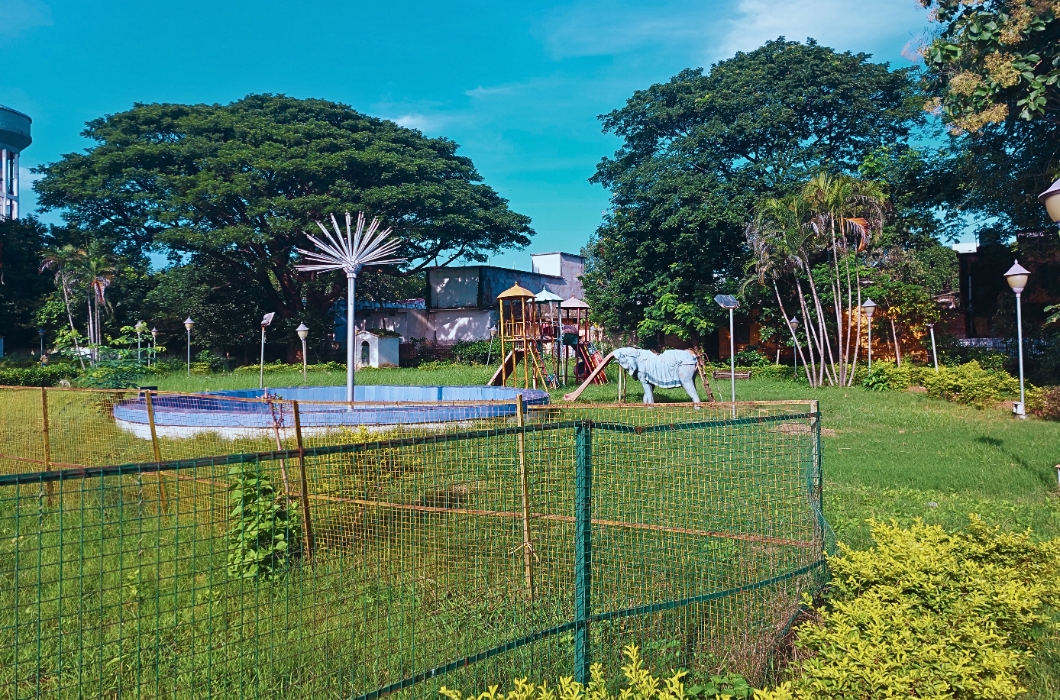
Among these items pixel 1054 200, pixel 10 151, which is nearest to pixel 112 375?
pixel 1054 200

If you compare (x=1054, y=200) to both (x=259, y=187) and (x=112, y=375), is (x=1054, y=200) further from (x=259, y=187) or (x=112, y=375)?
(x=259, y=187)

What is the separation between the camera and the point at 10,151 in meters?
49.7

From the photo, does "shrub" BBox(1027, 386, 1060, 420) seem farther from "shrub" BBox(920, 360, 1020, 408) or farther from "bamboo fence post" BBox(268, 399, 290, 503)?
"bamboo fence post" BBox(268, 399, 290, 503)

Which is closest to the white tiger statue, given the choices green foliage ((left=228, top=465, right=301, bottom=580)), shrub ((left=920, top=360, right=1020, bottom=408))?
shrub ((left=920, top=360, right=1020, bottom=408))

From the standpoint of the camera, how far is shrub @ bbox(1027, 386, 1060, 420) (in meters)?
12.5

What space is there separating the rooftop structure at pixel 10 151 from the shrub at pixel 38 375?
106ft

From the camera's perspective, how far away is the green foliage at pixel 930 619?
278 cm

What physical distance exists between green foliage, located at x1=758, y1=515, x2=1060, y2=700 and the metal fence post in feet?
2.76

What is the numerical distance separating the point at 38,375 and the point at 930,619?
993 inches

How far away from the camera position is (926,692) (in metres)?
2.74

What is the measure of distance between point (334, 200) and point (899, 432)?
78.2ft

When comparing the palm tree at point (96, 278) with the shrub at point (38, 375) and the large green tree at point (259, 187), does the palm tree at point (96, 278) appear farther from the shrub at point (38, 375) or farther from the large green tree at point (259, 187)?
the shrub at point (38, 375)

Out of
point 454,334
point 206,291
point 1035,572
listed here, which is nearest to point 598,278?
point 454,334

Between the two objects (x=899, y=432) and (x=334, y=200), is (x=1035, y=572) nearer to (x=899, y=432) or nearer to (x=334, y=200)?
(x=899, y=432)
